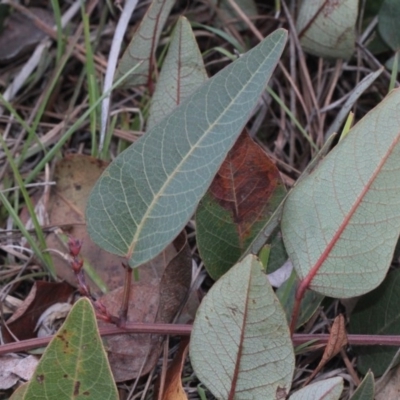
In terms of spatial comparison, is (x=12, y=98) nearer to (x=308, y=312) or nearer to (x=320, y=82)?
(x=320, y=82)

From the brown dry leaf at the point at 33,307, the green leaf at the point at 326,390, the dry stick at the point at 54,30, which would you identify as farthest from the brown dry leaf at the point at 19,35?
the green leaf at the point at 326,390

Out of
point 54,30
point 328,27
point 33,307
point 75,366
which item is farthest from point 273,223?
point 54,30

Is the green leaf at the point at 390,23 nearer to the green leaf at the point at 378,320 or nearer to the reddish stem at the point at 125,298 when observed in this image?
the green leaf at the point at 378,320

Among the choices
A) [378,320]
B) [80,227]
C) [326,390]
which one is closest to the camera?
[326,390]

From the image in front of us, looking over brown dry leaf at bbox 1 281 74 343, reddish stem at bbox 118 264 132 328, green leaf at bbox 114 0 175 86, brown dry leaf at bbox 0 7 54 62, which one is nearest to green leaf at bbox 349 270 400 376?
reddish stem at bbox 118 264 132 328

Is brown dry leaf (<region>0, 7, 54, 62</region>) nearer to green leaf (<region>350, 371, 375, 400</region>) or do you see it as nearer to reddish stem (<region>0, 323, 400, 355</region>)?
reddish stem (<region>0, 323, 400, 355</region>)

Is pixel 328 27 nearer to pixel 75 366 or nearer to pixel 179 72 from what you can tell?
pixel 179 72
